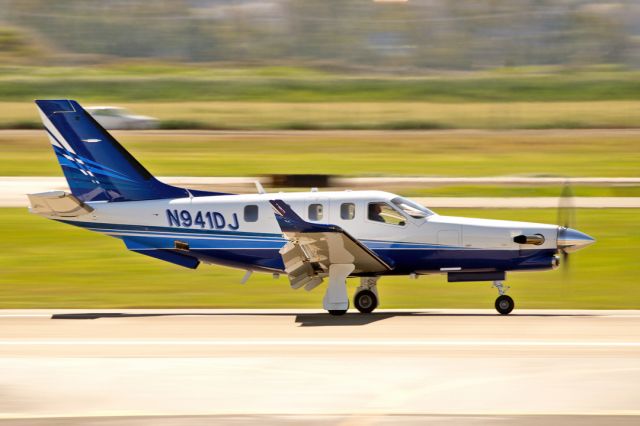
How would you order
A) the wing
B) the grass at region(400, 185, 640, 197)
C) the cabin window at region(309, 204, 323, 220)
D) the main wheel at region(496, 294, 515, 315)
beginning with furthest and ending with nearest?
the grass at region(400, 185, 640, 197) → the cabin window at region(309, 204, 323, 220) → the main wheel at region(496, 294, 515, 315) → the wing

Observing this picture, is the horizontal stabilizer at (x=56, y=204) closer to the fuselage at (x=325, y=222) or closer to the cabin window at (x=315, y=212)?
the fuselage at (x=325, y=222)

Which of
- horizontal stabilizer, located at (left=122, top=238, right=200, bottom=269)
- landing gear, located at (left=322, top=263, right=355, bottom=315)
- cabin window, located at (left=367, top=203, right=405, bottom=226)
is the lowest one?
landing gear, located at (left=322, top=263, right=355, bottom=315)

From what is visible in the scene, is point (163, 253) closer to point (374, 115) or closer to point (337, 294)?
point (337, 294)

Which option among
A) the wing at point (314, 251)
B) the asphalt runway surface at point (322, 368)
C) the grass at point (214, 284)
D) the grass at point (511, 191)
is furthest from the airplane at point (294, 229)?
the grass at point (511, 191)

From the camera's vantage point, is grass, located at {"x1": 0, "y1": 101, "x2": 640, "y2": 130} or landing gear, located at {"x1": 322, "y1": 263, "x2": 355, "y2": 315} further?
grass, located at {"x1": 0, "y1": 101, "x2": 640, "y2": 130}

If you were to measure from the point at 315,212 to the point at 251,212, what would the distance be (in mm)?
1209

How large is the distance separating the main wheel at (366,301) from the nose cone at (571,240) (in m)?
3.22

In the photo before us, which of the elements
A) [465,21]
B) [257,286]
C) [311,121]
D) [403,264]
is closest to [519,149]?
[311,121]

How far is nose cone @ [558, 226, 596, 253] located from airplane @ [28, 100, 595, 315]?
16mm

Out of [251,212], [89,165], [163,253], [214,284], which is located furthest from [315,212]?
[214,284]

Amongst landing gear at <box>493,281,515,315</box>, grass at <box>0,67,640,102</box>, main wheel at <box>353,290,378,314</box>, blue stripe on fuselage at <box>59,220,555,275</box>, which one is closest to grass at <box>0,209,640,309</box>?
blue stripe on fuselage at <box>59,220,555,275</box>

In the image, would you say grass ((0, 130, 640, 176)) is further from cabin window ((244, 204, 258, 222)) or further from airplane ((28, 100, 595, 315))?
cabin window ((244, 204, 258, 222))

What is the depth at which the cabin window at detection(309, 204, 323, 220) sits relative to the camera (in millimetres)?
18156

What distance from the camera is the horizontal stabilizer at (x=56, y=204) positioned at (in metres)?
18.2
